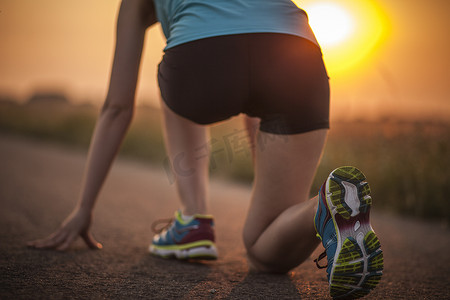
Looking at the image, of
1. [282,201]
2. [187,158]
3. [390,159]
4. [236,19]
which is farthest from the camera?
[390,159]

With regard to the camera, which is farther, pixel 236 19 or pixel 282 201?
pixel 282 201

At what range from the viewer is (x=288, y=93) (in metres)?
1.38

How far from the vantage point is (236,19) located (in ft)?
4.39

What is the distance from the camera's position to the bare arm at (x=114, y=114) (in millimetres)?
1720

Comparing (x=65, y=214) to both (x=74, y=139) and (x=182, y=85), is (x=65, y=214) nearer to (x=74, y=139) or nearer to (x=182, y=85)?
(x=182, y=85)

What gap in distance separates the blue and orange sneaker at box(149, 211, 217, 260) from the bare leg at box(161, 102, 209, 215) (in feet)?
0.25

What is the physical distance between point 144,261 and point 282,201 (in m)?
0.66

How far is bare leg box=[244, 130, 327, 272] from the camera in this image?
1461mm

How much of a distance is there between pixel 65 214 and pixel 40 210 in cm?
17

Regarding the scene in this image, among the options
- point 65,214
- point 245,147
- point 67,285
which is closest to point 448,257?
point 245,147

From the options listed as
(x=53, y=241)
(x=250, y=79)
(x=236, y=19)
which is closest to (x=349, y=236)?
(x=250, y=79)

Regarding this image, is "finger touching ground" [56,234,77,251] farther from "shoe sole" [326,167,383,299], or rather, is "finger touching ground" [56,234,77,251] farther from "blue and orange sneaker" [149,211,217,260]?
"shoe sole" [326,167,383,299]

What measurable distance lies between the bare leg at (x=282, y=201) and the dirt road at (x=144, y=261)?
115 mm

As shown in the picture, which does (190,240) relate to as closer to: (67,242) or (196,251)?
(196,251)
